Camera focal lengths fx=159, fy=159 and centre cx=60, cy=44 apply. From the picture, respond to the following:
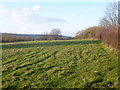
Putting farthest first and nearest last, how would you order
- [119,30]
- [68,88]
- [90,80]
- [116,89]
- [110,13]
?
[110,13]
[119,30]
[90,80]
[68,88]
[116,89]

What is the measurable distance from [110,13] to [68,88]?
3678 centimetres

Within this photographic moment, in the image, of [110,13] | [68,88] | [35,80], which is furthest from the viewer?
[110,13]

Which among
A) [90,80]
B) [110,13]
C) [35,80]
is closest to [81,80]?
[90,80]

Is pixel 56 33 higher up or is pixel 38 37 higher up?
pixel 56 33

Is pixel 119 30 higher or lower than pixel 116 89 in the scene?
higher

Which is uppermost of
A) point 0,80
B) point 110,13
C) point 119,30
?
point 110,13

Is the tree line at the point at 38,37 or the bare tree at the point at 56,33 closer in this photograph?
the tree line at the point at 38,37

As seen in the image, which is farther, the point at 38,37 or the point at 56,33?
the point at 56,33

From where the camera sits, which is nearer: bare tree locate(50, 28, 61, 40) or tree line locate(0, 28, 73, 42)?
tree line locate(0, 28, 73, 42)

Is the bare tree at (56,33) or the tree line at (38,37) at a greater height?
the bare tree at (56,33)

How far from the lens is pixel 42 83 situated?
5.89 metres

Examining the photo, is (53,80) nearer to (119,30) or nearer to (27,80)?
(27,80)

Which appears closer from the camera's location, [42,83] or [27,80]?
[42,83]

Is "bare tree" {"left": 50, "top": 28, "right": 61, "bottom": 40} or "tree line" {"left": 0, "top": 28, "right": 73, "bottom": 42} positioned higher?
"bare tree" {"left": 50, "top": 28, "right": 61, "bottom": 40}
